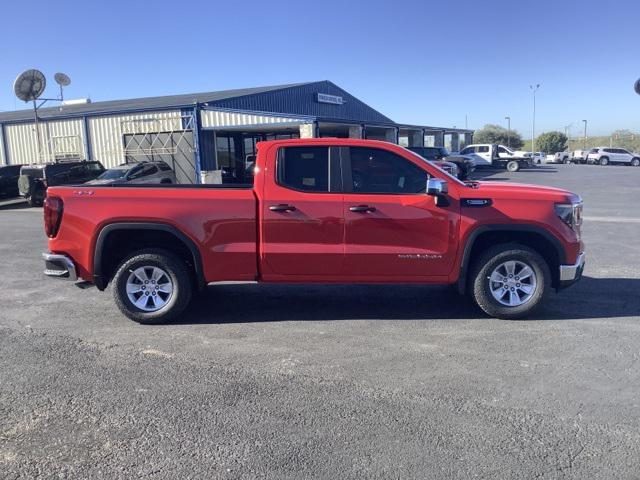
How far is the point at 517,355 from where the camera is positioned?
4848 millimetres

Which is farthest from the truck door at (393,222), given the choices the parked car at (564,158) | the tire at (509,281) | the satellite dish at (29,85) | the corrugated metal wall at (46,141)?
the parked car at (564,158)

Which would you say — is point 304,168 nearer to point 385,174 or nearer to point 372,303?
point 385,174

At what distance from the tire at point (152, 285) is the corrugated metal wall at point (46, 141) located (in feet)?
78.7

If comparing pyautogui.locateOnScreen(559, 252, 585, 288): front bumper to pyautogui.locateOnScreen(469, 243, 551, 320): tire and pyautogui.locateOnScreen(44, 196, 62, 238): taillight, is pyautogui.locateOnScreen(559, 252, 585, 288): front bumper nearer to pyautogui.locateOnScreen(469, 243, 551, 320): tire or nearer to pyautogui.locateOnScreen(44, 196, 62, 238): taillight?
pyautogui.locateOnScreen(469, 243, 551, 320): tire

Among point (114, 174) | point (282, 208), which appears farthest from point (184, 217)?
point (114, 174)

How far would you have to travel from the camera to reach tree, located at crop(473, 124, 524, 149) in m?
82.5

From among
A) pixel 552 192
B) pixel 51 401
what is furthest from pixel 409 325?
pixel 51 401

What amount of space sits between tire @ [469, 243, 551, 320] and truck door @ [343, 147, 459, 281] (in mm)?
358

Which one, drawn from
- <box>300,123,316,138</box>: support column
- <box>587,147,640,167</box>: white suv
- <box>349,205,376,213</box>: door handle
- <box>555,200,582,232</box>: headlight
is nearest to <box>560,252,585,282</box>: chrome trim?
<box>555,200,582,232</box>: headlight

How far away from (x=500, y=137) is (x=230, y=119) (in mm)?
67853

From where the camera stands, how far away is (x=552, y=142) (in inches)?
2987

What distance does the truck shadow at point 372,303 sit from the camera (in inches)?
238

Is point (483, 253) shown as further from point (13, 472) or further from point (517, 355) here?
point (13, 472)

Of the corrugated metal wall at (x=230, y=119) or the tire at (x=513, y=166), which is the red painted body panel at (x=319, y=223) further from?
the tire at (x=513, y=166)
